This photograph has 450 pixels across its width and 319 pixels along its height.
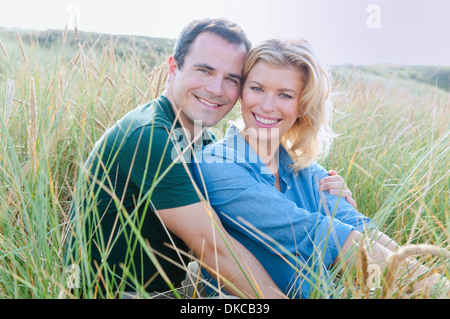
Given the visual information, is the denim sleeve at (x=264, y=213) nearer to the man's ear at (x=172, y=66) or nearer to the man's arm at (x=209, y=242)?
the man's arm at (x=209, y=242)

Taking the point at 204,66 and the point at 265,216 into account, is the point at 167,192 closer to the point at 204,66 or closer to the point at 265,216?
the point at 265,216

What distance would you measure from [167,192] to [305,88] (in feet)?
3.47

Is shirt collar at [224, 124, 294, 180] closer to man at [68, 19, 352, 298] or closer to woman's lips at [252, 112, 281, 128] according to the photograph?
woman's lips at [252, 112, 281, 128]

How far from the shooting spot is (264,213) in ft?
6.59

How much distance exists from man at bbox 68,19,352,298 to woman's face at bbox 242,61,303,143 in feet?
0.47

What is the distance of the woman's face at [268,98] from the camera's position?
2363mm

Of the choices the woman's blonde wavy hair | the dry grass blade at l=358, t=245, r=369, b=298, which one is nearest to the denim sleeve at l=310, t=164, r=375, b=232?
the woman's blonde wavy hair

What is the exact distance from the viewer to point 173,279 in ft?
7.22

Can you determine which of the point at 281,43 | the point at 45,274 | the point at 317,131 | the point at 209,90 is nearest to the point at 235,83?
the point at 209,90

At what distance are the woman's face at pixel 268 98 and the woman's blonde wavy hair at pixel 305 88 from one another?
0.13 feet

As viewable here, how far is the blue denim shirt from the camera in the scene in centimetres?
194

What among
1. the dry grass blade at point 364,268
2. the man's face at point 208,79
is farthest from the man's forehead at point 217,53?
the dry grass blade at point 364,268

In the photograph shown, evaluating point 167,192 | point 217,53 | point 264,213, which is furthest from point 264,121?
point 167,192

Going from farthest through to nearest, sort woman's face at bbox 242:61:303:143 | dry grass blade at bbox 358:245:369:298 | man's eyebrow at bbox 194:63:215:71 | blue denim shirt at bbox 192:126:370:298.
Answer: man's eyebrow at bbox 194:63:215:71, woman's face at bbox 242:61:303:143, blue denim shirt at bbox 192:126:370:298, dry grass blade at bbox 358:245:369:298
